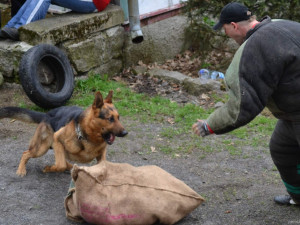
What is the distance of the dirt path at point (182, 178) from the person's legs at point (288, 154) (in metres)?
0.32

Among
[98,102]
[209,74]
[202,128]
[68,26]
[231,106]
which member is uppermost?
[231,106]

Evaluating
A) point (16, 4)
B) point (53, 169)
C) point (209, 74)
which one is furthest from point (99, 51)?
point (53, 169)

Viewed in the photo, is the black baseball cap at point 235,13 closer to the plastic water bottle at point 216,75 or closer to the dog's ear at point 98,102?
the dog's ear at point 98,102

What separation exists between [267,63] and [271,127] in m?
4.41

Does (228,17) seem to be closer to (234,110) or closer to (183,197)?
(234,110)

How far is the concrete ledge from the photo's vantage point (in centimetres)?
963

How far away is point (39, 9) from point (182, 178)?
5.44m

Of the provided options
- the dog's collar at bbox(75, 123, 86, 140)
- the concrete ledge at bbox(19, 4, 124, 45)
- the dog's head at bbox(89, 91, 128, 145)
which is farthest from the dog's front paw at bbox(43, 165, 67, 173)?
the concrete ledge at bbox(19, 4, 124, 45)

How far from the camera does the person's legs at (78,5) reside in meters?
10.4

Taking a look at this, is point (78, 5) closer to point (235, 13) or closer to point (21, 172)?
point (21, 172)

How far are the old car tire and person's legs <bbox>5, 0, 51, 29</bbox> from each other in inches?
47.4

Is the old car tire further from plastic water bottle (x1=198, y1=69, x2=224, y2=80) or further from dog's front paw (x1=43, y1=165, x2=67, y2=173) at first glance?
plastic water bottle (x1=198, y1=69, x2=224, y2=80)

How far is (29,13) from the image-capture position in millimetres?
10242

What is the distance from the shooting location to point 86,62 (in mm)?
10492
